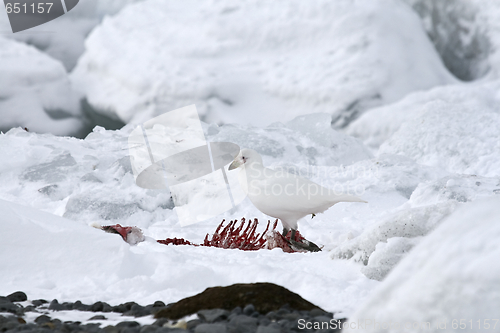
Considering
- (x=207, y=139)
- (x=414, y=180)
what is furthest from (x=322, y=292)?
(x=207, y=139)

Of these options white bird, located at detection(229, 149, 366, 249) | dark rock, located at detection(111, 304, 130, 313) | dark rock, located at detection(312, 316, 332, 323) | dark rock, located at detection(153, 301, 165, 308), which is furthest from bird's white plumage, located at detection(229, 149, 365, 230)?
dark rock, located at detection(312, 316, 332, 323)

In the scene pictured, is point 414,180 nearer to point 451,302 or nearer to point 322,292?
point 322,292

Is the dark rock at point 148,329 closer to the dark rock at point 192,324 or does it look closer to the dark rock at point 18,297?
the dark rock at point 192,324

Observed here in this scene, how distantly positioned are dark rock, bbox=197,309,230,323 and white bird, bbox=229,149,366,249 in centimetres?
218

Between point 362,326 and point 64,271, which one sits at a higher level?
point 362,326

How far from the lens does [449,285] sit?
3.19 feet

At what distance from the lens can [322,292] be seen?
2.03 m

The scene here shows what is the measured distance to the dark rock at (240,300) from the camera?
1597 mm

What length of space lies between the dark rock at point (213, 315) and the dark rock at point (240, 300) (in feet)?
0.21

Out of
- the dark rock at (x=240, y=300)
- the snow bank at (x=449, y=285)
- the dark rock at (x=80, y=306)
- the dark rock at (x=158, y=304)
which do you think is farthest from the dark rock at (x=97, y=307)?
the snow bank at (x=449, y=285)

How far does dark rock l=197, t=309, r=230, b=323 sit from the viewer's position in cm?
147

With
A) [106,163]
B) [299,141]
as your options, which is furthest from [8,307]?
[299,141]

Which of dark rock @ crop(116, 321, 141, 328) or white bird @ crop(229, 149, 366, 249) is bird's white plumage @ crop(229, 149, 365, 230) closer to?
white bird @ crop(229, 149, 366, 249)

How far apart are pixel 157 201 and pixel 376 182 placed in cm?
353
